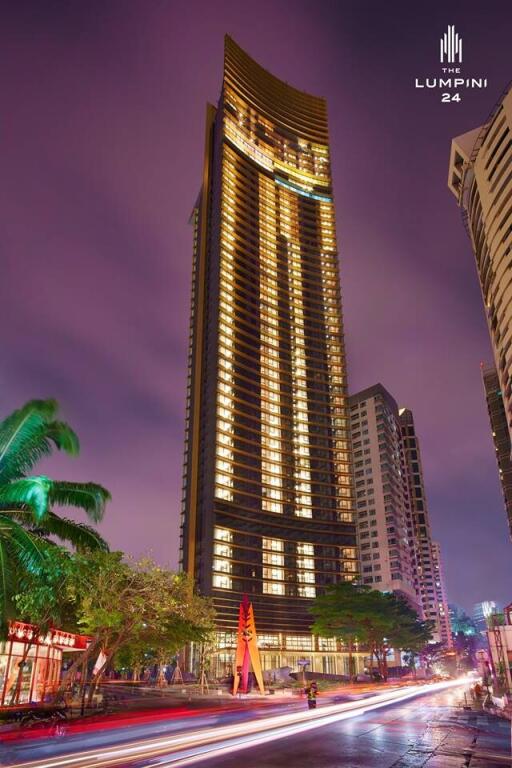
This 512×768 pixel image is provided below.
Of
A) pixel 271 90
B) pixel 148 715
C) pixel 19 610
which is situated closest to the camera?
pixel 19 610

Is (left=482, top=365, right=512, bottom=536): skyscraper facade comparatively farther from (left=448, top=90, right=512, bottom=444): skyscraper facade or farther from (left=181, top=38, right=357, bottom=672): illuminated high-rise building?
(left=448, top=90, right=512, bottom=444): skyscraper facade

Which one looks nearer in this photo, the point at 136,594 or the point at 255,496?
the point at 136,594

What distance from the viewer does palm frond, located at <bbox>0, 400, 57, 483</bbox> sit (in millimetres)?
21547

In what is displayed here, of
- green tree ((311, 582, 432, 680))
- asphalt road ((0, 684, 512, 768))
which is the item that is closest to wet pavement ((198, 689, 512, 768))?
asphalt road ((0, 684, 512, 768))

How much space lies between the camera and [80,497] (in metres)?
23.1

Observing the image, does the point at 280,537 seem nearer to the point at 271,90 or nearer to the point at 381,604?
the point at 381,604

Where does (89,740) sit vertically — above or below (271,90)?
below

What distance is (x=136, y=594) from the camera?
3338cm

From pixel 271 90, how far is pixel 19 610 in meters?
179

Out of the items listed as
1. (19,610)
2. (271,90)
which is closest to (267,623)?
(19,610)

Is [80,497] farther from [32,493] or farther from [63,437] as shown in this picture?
[32,493]

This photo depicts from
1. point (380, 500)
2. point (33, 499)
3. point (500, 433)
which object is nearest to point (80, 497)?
point (33, 499)

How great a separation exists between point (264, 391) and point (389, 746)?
110084 millimetres

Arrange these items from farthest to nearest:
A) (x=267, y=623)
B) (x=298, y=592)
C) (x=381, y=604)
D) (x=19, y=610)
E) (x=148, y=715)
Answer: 1. (x=298, y=592)
2. (x=267, y=623)
3. (x=381, y=604)
4. (x=148, y=715)
5. (x=19, y=610)
